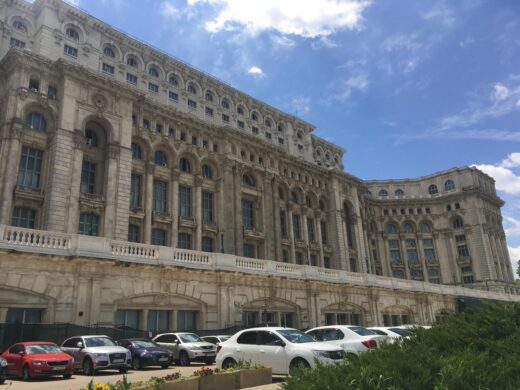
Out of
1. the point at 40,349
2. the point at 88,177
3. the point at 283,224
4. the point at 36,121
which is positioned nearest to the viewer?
the point at 40,349

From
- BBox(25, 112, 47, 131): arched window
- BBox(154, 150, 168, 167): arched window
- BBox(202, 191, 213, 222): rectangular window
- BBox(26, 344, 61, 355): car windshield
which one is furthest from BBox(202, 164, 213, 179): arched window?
BBox(26, 344, 61, 355): car windshield

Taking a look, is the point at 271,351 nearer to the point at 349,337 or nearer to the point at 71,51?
the point at 349,337

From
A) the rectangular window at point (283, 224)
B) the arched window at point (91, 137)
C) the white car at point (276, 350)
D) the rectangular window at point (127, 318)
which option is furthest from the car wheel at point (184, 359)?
the rectangular window at point (283, 224)

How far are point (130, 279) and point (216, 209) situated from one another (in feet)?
82.1

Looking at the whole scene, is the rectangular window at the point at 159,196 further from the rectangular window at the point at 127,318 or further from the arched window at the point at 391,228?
the arched window at the point at 391,228

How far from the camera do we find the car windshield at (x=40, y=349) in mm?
17203

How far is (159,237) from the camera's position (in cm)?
4434

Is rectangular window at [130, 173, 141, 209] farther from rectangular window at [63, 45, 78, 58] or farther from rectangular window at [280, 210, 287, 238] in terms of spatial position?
rectangular window at [280, 210, 287, 238]

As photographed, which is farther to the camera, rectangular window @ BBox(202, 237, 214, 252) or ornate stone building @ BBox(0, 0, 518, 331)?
rectangular window @ BBox(202, 237, 214, 252)

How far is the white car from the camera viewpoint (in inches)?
590

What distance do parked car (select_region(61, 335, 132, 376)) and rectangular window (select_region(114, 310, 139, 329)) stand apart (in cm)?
571

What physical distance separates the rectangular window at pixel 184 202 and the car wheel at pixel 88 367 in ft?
95.3

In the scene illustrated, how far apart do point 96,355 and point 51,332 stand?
5.32 meters

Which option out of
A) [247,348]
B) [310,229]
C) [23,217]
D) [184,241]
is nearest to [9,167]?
[23,217]
